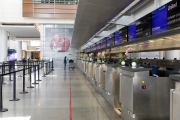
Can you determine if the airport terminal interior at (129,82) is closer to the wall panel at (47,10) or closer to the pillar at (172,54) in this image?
the pillar at (172,54)

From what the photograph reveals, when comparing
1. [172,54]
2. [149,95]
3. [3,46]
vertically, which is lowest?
[149,95]

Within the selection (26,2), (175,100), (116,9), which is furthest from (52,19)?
(175,100)

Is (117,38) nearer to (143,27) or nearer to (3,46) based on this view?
(143,27)

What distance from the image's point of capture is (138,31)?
802cm

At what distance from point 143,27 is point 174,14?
2.17m

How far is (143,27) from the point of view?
751 centimetres

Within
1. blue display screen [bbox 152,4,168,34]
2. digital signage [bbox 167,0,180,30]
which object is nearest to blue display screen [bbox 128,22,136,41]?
blue display screen [bbox 152,4,168,34]

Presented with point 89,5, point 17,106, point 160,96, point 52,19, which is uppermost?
point 52,19

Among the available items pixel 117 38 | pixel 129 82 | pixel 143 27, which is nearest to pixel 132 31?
pixel 143 27

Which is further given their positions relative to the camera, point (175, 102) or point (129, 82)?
point (129, 82)

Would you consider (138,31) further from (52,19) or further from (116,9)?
(52,19)

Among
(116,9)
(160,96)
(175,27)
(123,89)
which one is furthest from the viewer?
(116,9)

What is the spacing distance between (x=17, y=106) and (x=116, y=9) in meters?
4.75

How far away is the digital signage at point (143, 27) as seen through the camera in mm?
7046
